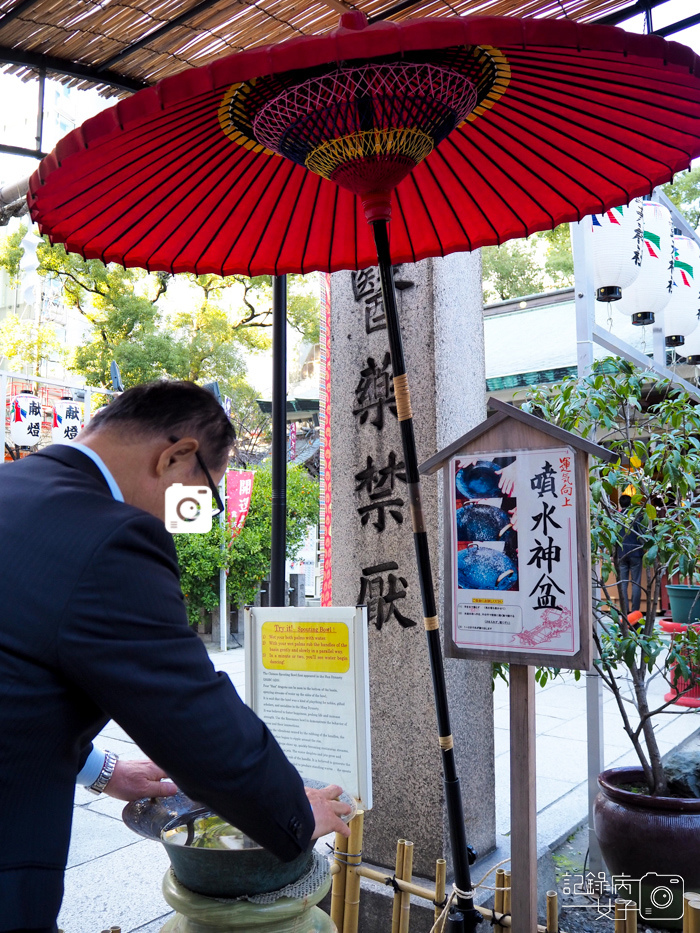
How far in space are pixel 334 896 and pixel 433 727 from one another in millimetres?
801

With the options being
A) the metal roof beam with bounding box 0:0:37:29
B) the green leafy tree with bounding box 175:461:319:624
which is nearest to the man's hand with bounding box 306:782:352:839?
the metal roof beam with bounding box 0:0:37:29

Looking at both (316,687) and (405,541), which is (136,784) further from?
(405,541)

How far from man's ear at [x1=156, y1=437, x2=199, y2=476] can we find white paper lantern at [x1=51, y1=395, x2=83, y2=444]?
11.7 metres

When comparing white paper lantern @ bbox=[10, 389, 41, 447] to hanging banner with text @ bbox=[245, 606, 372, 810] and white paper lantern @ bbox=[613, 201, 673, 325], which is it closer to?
white paper lantern @ bbox=[613, 201, 673, 325]

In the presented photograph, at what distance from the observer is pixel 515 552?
247 centimetres

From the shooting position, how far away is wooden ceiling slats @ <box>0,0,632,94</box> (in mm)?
3520

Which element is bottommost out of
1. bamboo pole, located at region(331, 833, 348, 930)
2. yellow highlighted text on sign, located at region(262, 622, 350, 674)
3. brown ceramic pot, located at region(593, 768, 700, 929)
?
brown ceramic pot, located at region(593, 768, 700, 929)

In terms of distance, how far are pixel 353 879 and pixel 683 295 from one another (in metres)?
6.40

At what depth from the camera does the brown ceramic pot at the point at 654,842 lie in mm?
3670

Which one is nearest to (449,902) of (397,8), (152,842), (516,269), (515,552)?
(515,552)

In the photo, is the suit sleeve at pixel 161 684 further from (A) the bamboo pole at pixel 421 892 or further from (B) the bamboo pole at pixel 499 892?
(B) the bamboo pole at pixel 499 892

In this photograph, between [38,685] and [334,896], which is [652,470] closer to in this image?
[334,896]

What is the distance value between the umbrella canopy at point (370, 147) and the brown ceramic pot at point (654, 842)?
3.05 metres

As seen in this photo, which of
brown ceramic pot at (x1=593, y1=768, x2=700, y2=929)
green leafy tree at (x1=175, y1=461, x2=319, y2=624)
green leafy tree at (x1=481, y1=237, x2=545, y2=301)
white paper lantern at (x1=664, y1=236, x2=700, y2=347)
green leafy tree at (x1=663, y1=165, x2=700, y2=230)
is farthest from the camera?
green leafy tree at (x1=481, y1=237, x2=545, y2=301)
